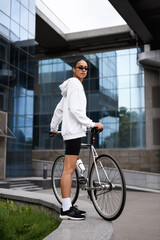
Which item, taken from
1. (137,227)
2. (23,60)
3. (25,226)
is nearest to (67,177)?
(25,226)

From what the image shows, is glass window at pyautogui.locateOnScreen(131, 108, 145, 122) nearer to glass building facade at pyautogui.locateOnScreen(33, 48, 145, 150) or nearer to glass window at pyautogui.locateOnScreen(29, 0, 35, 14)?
glass building facade at pyautogui.locateOnScreen(33, 48, 145, 150)

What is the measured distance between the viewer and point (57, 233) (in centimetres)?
305

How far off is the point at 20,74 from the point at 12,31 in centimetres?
314

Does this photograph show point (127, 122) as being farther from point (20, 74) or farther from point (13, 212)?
point (13, 212)

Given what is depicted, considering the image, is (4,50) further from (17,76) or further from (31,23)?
(31,23)

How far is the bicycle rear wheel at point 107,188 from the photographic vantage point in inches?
146

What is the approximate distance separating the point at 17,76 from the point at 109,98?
909 centimetres

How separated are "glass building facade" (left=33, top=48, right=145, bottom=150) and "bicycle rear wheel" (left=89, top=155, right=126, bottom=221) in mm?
22546

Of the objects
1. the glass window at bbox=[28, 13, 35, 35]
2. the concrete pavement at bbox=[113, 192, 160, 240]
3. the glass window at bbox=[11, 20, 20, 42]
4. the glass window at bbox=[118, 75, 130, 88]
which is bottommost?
the concrete pavement at bbox=[113, 192, 160, 240]

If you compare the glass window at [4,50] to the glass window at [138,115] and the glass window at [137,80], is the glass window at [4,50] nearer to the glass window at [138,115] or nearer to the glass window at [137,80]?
the glass window at [137,80]

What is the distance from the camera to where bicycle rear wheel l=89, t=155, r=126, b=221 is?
3699 mm

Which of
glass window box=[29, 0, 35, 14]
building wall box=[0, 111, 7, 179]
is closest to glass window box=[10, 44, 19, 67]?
glass window box=[29, 0, 35, 14]

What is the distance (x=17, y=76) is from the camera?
22500mm

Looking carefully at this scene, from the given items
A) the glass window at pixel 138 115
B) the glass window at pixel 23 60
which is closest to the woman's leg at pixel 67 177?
the glass window at pixel 23 60
